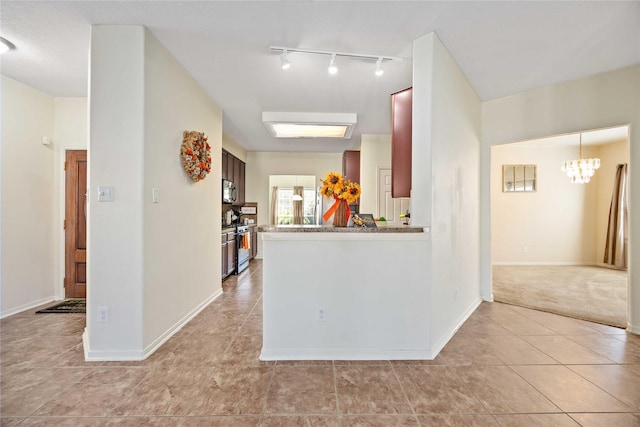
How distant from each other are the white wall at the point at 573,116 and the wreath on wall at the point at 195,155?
3621 mm

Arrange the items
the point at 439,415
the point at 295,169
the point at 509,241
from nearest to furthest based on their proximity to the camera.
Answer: the point at 439,415 < the point at 509,241 < the point at 295,169

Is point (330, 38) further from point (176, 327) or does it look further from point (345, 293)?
point (176, 327)

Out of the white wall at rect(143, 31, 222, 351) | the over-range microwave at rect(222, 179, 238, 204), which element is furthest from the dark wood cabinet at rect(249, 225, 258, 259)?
the white wall at rect(143, 31, 222, 351)

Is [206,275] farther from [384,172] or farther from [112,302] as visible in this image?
[384,172]

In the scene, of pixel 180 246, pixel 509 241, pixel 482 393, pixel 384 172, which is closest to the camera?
pixel 482 393

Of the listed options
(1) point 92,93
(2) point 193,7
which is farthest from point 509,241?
(1) point 92,93

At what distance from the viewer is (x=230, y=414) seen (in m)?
1.80

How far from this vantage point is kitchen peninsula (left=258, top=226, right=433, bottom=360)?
8.09 feet

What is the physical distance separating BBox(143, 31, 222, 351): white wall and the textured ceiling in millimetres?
273

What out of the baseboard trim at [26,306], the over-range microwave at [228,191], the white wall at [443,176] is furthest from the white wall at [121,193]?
the over-range microwave at [228,191]

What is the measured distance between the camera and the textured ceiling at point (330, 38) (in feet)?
7.45

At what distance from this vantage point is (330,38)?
265cm

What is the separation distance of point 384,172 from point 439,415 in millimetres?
4611

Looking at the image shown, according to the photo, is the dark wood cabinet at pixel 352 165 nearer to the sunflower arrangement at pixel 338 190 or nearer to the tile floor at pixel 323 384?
the sunflower arrangement at pixel 338 190
